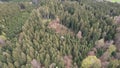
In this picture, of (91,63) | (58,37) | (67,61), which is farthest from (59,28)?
(91,63)

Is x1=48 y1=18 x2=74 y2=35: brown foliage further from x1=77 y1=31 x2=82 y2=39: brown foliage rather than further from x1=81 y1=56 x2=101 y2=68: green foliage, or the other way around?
x1=81 y1=56 x2=101 y2=68: green foliage

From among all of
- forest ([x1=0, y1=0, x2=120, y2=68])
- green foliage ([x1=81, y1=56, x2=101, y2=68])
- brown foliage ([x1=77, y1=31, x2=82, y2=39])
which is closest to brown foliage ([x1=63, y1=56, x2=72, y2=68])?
forest ([x1=0, y1=0, x2=120, y2=68])

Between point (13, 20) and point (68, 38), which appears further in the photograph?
point (13, 20)

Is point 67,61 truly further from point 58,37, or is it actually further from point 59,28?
point 59,28

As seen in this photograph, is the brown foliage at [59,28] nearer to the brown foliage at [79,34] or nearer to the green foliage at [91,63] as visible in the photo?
the brown foliage at [79,34]

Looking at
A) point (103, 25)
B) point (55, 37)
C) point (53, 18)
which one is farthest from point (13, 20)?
point (103, 25)

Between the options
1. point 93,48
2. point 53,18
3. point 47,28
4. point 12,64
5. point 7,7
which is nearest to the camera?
point 12,64

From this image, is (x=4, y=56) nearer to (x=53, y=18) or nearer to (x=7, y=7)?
(x=53, y=18)

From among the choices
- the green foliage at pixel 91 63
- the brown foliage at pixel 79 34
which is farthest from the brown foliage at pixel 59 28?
the green foliage at pixel 91 63

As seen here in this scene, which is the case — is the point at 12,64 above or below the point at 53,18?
below
